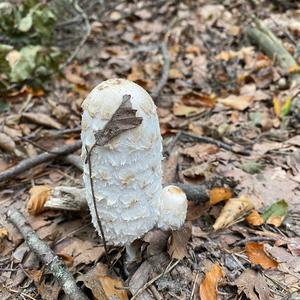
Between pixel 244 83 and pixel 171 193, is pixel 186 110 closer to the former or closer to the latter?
pixel 244 83

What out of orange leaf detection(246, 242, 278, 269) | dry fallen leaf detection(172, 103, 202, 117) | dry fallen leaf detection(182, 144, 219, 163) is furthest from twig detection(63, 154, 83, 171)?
orange leaf detection(246, 242, 278, 269)

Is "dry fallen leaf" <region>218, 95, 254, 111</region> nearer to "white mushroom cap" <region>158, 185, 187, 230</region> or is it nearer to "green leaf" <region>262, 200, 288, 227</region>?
"green leaf" <region>262, 200, 288, 227</region>

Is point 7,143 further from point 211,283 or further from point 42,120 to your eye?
point 211,283

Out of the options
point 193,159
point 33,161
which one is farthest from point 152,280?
point 33,161

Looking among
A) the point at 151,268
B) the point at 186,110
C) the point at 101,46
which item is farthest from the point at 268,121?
the point at 101,46

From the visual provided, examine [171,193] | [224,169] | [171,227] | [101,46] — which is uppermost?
[171,193]

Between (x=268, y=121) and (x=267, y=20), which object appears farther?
(x=267, y=20)
